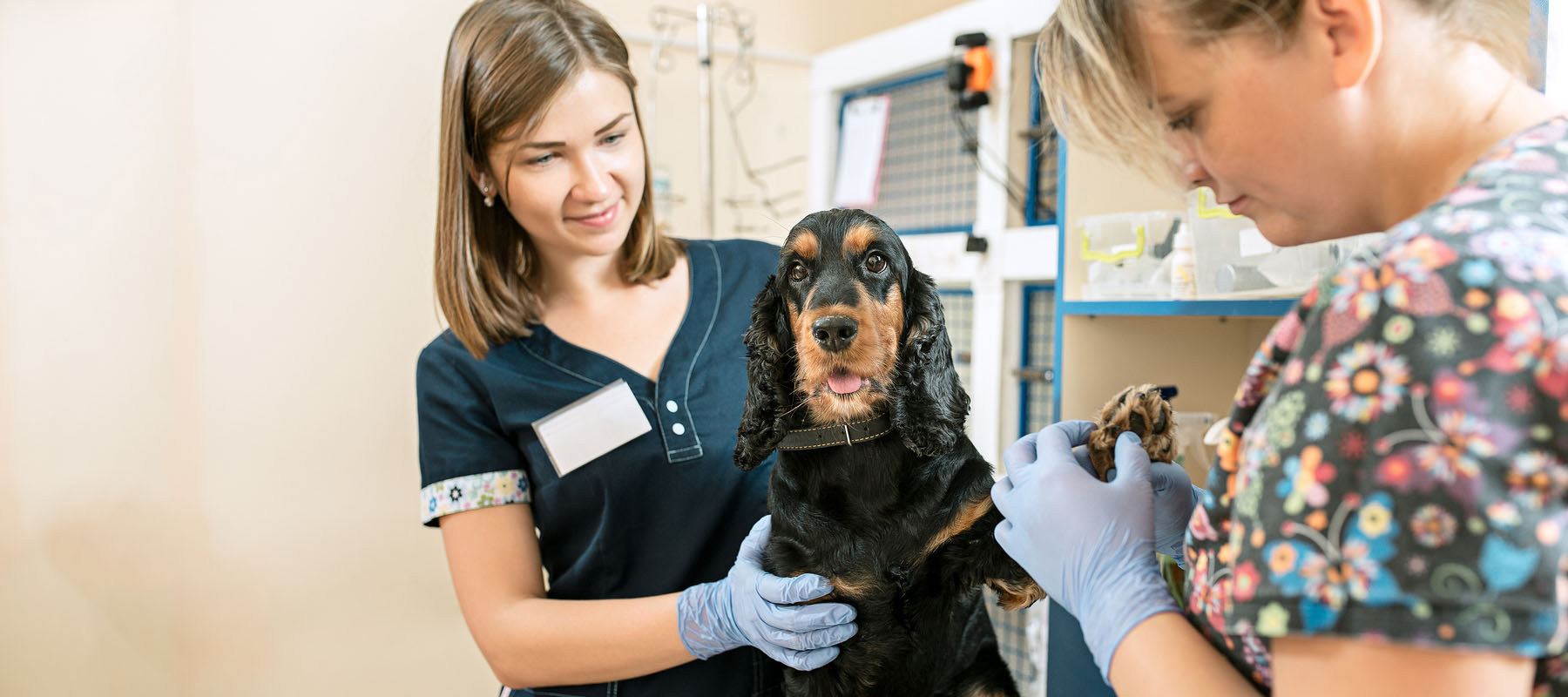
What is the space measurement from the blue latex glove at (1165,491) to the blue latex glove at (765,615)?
0.30 m

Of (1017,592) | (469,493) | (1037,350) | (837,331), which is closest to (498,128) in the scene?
(469,493)

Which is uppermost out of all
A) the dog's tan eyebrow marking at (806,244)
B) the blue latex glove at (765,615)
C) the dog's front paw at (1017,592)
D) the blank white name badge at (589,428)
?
the dog's tan eyebrow marking at (806,244)

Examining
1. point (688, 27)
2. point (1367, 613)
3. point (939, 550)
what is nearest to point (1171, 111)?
point (1367, 613)

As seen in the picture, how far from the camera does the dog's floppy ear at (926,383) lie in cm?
117

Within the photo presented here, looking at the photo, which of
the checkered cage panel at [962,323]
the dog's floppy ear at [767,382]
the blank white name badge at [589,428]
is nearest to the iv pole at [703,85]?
the checkered cage panel at [962,323]

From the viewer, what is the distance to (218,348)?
3184 millimetres

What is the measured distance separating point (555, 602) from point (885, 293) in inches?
30.7

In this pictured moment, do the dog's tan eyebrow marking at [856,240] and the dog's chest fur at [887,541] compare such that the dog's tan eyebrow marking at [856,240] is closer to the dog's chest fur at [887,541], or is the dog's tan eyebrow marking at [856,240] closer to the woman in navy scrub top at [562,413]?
the dog's chest fur at [887,541]

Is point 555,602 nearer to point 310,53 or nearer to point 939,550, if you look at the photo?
point 939,550

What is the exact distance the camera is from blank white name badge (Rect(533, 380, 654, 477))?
5.10ft

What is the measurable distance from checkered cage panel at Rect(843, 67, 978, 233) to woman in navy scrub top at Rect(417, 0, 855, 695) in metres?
1.76

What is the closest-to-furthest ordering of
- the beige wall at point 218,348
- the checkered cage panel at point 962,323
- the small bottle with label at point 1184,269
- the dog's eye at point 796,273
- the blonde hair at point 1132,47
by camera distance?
the blonde hair at point 1132,47
the dog's eye at point 796,273
the small bottle with label at point 1184,269
the beige wall at point 218,348
the checkered cage panel at point 962,323

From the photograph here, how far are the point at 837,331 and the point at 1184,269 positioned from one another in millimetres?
1019

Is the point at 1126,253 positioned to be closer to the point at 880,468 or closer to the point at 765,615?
the point at 880,468
